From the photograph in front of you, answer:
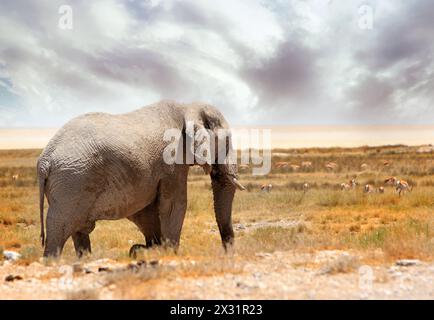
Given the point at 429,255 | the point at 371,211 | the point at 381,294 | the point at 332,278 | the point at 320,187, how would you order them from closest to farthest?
the point at 381,294 < the point at 332,278 < the point at 429,255 < the point at 371,211 < the point at 320,187

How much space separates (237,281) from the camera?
7070 mm

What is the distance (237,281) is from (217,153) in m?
5.11

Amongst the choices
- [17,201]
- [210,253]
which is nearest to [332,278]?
[210,253]

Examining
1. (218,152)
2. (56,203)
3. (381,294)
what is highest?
(218,152)

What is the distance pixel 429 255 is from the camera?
876cm

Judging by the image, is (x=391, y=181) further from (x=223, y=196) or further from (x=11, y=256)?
(x=11, y=256)

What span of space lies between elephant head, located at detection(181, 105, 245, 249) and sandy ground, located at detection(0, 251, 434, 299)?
11.1 ft

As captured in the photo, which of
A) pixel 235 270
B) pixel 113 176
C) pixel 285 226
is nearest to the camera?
pixel 235 270

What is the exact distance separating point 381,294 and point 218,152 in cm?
601

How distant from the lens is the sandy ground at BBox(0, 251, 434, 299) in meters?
Result: 6.50

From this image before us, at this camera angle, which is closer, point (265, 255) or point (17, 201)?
point (265, 255)

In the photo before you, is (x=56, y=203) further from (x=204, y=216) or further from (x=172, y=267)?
(x=204, y=216)

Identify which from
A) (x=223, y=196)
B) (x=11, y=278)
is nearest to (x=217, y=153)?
(x=223, y=196)

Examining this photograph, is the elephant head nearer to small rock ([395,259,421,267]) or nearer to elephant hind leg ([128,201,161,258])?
elephant hind leg ([128,201,161,258])
